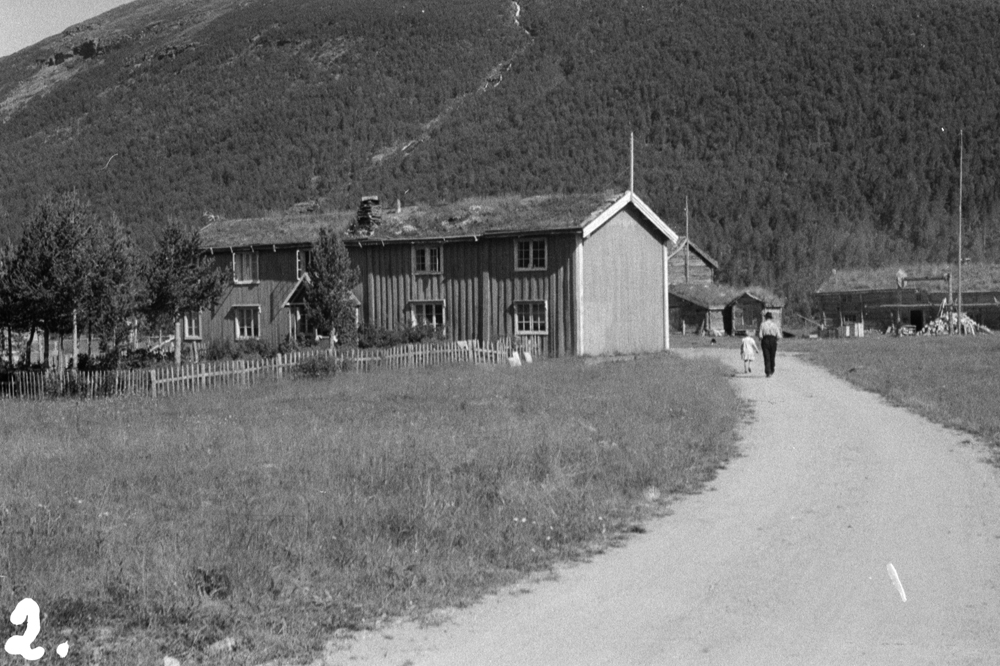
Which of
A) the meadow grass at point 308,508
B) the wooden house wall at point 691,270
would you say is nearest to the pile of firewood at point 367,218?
the meadow grass at point 308,508

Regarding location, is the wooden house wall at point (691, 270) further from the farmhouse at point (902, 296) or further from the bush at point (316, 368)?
the bush at point (316, 368)

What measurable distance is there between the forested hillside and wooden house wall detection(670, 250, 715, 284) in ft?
27.4

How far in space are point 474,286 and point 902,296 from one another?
131ft

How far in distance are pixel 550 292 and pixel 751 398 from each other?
17088 millimetres

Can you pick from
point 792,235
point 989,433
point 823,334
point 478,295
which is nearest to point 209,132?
point 792,235

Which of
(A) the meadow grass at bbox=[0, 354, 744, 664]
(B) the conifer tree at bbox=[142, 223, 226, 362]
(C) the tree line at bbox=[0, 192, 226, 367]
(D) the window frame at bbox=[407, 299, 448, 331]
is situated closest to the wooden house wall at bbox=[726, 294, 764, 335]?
(D) the window frame at bbox=[407, 299, 448, 331]

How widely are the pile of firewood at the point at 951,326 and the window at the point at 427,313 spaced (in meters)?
34.0

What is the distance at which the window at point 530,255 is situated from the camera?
1554 inches

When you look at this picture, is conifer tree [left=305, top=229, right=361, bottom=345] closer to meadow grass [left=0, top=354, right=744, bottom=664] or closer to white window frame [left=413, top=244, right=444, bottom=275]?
white window frame [left=413, top=244, right=444, bottom=275]

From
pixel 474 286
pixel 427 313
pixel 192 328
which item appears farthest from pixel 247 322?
pixel 474 286

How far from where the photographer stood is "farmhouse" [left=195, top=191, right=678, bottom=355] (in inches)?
1547

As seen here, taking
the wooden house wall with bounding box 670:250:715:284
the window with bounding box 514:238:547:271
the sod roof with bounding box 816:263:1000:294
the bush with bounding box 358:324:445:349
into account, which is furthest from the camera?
the wooden house wall with bounding box 670:250:715:284

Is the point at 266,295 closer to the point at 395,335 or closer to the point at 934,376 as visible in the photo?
the point at 395,335

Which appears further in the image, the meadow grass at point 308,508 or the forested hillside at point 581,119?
the forested hillside at point 581,119
